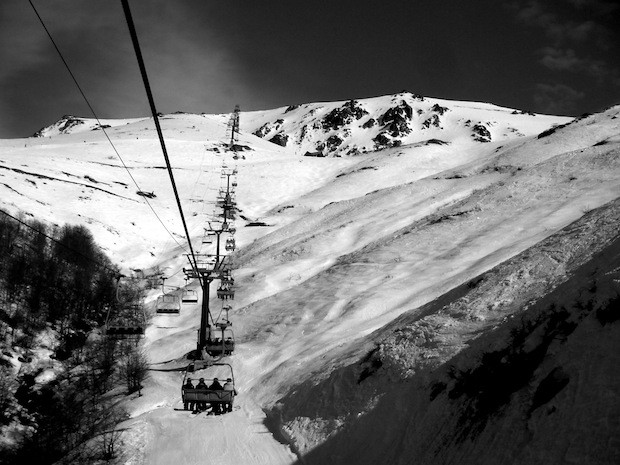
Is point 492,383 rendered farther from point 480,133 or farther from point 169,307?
point 480,133

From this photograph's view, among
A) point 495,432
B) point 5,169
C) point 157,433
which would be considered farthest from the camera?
point 5,169

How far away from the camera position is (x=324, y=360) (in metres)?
22.2

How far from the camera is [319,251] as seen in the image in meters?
48.8

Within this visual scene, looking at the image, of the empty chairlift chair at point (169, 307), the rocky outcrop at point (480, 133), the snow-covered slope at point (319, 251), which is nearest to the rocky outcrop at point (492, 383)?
the snow-covered slope at point (319, 251)

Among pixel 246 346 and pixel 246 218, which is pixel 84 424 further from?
pixel 246 218

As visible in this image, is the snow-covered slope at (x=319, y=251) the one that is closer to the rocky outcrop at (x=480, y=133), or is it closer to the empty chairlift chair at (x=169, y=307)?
the empty chairlift chair at (x=169, y=307)

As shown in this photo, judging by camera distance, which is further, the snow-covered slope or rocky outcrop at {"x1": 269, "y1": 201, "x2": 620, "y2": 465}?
the snow-covered slope

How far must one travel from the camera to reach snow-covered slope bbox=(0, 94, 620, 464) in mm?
17188

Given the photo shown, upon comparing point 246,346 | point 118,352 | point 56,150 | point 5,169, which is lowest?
point 246,346

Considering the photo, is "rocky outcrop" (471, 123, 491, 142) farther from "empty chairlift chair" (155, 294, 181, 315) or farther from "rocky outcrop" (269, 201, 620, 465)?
"empty chairlift chair" (155, 294, 181, 315)

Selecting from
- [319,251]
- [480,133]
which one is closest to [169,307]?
[319,251]

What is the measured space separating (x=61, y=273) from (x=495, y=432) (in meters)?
67.8

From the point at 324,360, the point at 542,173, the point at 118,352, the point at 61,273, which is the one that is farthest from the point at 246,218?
the point at 324,360

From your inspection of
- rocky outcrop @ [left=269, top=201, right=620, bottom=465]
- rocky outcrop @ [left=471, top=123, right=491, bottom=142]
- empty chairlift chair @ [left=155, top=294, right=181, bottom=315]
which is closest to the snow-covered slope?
rocky outcrop @ [left=269, top=201, right=620, bottom=465]
